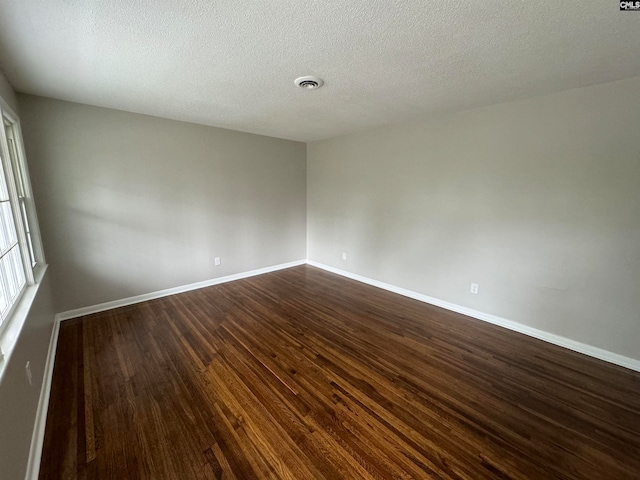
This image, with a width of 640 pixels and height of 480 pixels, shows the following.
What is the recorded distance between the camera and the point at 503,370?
2188mm

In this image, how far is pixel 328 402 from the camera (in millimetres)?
1818

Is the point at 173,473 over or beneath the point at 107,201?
beneath

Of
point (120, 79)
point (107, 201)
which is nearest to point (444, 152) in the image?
point (120, 79)

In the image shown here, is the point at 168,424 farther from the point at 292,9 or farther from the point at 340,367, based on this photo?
the point at 292,9

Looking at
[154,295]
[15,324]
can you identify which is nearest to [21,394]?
[15,324]

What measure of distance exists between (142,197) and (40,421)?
2.45m

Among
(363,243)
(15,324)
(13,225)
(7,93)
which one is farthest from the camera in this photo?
(363,243)

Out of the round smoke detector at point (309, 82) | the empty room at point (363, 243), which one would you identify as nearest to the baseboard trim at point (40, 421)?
the empty room at point (363, 243)

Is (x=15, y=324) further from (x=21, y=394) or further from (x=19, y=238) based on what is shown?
(x=19, y=238)

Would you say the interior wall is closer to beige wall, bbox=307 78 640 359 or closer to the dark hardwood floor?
the dark hardwood floor

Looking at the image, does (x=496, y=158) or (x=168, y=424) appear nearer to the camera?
(x=168, y=424)

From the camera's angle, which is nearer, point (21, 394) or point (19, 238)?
point (21, 394)

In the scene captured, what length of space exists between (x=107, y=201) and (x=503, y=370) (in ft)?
14.6

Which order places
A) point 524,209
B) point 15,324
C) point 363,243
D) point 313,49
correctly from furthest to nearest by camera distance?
point 363,243
point 524,209
point 313,49
point 15,324
